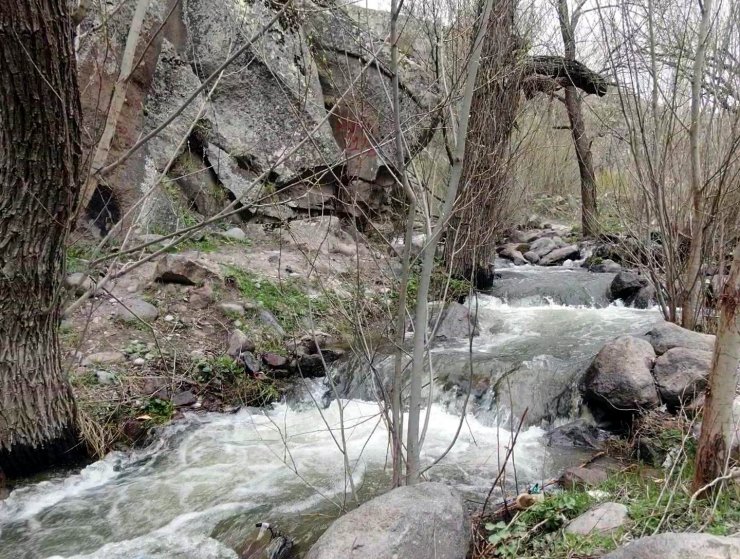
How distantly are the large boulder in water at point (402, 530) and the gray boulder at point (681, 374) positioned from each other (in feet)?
7.78

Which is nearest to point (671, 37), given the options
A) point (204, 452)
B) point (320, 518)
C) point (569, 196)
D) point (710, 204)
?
point (710, 204)

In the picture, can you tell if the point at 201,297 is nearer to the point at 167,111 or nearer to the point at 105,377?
the point at 105,377

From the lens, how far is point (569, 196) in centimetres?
1691

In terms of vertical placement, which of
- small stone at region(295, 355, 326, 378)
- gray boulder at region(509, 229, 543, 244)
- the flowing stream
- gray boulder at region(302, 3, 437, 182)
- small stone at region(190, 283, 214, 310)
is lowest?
the flowing stream

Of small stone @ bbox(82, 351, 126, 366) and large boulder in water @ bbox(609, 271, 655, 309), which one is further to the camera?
large boulder in water @ bbox(609, 271, 655, 309)

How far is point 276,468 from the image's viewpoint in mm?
3877

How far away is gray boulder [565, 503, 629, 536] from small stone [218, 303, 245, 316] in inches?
158

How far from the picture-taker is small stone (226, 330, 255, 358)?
16.4 feet

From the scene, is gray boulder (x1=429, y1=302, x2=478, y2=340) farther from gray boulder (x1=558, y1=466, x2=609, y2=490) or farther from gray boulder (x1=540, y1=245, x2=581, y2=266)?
gray boulder (x1=540, y1=245, x2=581, y2=266)

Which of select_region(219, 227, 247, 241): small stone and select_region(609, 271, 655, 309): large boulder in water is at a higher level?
select_region(219, 227, 247, 241): small stone

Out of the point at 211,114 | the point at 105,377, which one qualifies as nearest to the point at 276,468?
the point at 105,377

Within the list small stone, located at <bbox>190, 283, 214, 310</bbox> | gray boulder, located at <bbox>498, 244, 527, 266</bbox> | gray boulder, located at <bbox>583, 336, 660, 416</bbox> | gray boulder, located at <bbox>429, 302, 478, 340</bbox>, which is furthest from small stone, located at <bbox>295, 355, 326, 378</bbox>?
gray boulder, located at <bbox>498, 244, 527, 266</bbox>

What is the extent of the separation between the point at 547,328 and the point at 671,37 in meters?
3.40

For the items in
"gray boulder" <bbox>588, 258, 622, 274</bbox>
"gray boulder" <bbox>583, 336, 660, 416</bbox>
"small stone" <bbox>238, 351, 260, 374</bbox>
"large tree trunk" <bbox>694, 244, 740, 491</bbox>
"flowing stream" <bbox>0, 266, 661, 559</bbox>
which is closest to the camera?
"large tree trunk" <bbox>694, 244, 740, 491</bbox>
